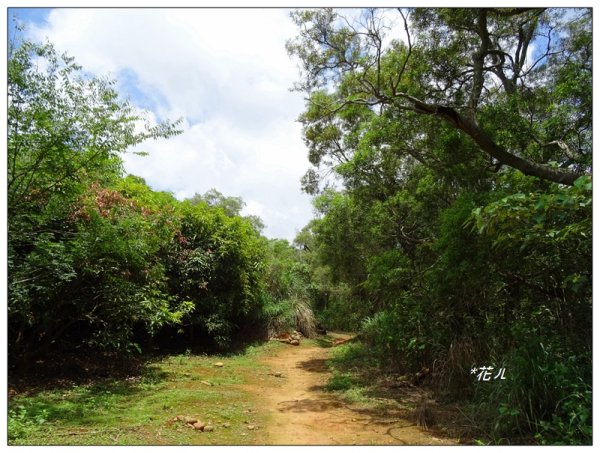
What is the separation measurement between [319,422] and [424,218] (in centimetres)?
520

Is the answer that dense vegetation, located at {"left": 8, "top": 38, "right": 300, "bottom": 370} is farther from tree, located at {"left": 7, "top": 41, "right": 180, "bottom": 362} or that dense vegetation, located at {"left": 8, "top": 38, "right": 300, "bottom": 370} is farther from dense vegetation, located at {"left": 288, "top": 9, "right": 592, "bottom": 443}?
dense vegetation, located at {"left": 288, "top": 9, "right": 592, "bottom": 443}

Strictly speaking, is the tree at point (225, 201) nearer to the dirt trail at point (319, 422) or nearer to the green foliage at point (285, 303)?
the green foliage at point (285, 303)

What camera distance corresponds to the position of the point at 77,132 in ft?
17.4

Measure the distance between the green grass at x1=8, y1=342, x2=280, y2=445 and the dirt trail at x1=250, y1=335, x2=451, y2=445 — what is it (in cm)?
32

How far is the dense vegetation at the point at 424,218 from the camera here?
14.8 ft

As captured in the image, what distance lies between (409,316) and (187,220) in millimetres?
6230

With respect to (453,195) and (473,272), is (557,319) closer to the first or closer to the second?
(473,272)

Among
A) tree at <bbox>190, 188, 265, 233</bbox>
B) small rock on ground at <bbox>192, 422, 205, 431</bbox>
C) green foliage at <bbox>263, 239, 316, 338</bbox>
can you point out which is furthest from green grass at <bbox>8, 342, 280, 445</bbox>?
tree at <bbox>190, 188, 265, 233</bbox>

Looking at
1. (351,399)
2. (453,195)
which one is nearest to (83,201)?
(351,399)

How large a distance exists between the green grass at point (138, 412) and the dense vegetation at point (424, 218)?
1.02 meters

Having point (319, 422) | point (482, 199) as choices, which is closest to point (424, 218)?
point (482, 199)
